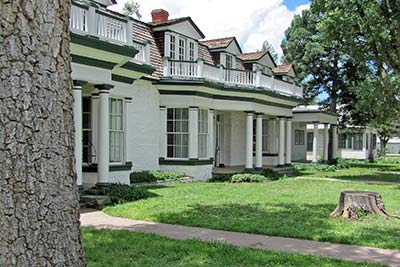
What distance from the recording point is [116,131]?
47.2 feet

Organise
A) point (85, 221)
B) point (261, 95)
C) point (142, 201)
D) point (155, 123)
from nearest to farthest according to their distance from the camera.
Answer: point (85, 221), point (142, 201), point (155, 123), point (261, 95)

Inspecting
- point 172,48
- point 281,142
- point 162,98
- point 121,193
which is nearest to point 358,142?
point 281,142

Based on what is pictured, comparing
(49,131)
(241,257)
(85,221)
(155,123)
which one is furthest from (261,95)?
(49,131)

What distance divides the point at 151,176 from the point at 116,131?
2.91 meters

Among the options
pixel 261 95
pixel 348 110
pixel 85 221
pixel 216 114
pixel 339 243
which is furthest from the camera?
pixel 348 110

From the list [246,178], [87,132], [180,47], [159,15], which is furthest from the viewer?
[159,15]

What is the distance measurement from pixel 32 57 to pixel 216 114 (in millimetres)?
20795

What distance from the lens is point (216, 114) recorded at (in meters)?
23.3

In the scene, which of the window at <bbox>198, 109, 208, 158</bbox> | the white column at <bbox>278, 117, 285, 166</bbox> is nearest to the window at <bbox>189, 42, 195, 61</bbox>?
the window at <bbox>198, 109, 208, 158</bbox>

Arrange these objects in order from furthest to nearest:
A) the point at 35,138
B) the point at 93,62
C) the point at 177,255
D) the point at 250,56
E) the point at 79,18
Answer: the point at 250,56, the point at 93,62, the point at 79,18, the point at 177,255, the point at 35,138


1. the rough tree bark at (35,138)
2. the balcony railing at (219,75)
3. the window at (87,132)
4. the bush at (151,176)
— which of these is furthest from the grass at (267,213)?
the rough tree bark at (35,138)

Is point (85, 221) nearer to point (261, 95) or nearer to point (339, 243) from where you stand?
point (339, 243)

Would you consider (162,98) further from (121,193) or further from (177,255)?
(177,255)

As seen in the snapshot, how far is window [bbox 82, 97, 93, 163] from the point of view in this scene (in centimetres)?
1392
